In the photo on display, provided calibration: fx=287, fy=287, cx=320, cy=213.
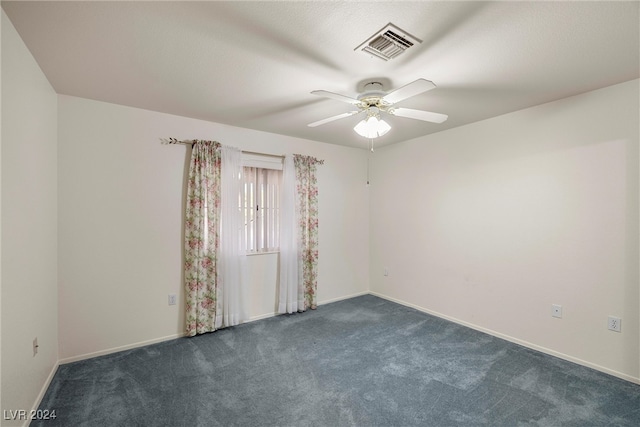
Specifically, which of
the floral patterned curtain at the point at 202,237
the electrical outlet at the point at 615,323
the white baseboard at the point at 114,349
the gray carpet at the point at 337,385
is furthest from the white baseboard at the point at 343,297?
the electrical outlet at the point at 615,323

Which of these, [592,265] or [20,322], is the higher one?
[592,265]

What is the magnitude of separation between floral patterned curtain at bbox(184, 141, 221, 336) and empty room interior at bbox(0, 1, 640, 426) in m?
0.06

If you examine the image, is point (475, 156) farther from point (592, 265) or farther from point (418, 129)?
point (592, 265)

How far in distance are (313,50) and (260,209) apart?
232 centimetres

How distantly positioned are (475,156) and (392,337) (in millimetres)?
2325

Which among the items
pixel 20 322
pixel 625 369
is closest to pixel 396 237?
pixel 625 369

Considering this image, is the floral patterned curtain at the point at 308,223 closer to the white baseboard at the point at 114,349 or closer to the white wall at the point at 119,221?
the white wall at the point at 119,221

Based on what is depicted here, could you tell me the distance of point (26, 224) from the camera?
188cm

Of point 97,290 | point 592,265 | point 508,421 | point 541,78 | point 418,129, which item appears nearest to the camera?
point 508,421

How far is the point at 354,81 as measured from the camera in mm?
2283

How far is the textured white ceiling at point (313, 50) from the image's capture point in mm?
1509

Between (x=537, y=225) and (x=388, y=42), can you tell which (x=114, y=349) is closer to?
(x=388, y=42)

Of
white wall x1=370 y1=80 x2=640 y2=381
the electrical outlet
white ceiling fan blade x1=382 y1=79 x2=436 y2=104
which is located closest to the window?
white wall x1=370 y1=80 x2=640 y2=381

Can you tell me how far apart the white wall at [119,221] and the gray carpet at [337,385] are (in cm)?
28
